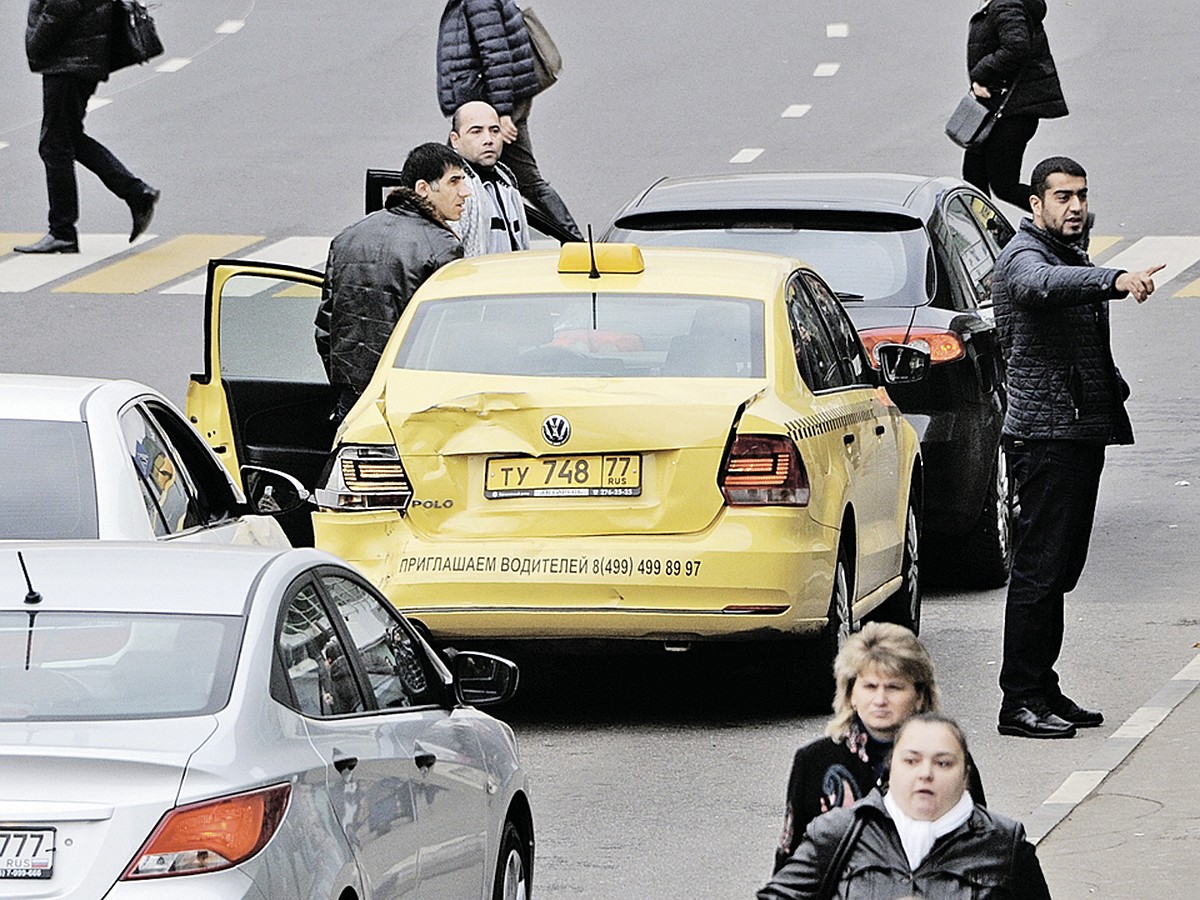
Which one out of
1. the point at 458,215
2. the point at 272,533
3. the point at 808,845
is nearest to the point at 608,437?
the point at 272,533

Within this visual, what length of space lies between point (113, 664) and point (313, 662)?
0.50 meters

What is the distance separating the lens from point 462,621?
375 inches

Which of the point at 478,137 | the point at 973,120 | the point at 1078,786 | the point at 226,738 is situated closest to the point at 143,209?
the point at 973,120

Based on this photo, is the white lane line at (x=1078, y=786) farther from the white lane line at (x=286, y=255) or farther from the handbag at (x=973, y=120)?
the white lane line at (x=286, y=255)

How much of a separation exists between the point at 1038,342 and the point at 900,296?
2.81 metres

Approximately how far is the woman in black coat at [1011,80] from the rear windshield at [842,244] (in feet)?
25.8

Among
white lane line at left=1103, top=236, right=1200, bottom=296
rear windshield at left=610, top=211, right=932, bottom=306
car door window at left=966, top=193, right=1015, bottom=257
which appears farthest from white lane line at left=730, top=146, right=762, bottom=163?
rear windshield at left=610, top=211, right=932, bottom=306

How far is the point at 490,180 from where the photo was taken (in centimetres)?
1329

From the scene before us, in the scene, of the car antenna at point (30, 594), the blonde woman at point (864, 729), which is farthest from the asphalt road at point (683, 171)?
the car antenna at point (30, 594)

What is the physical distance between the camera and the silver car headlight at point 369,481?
9617mm

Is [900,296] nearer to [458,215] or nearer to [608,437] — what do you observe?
[458,215]

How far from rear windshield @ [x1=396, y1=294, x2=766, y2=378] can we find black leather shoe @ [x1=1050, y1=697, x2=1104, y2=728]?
5.23ft

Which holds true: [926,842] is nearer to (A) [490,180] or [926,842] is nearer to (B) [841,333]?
(B) [841,333]

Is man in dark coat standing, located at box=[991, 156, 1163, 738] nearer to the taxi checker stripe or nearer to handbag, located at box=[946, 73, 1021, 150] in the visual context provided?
the taxi checker stripe
